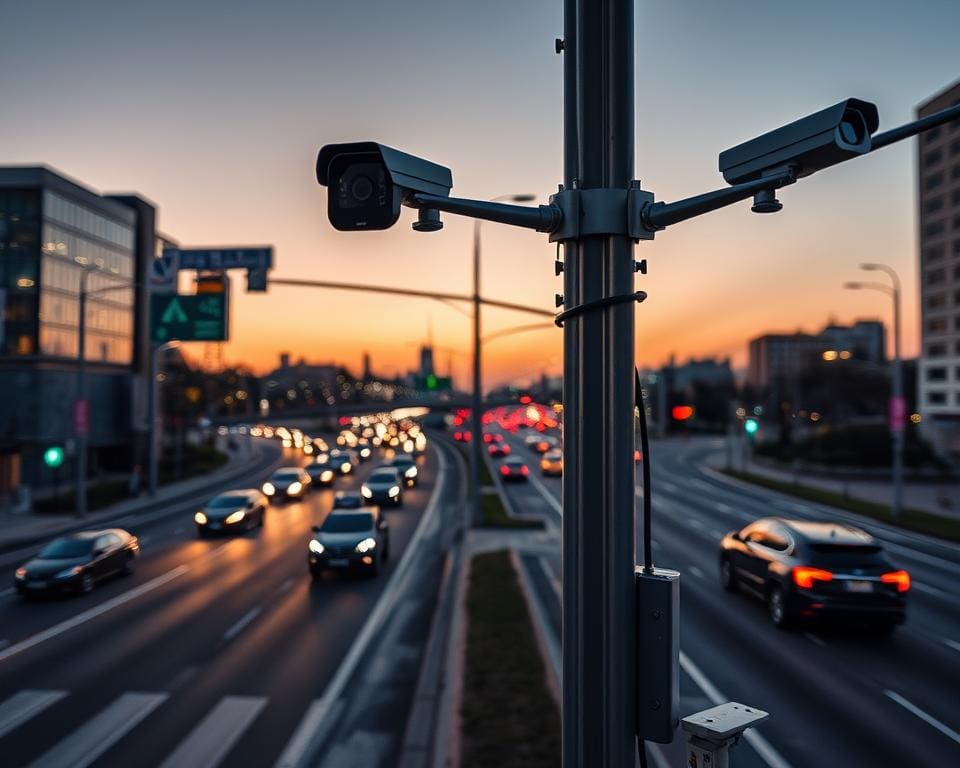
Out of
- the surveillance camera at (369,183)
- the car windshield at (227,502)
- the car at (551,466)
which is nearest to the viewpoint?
the surveillance camera at (369,183)

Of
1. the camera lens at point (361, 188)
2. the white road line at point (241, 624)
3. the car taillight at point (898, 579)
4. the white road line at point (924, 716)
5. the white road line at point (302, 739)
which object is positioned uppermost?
the camera lens at point (361, 188)

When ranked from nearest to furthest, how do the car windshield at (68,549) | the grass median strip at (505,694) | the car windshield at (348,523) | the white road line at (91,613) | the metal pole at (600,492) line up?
1. the metal pole at (600,492)
2. the grass median strip at (505,694)
3. the white road line at (91,613)
4. the car windshield at (68,549)
5. the car windshield at (348,523)

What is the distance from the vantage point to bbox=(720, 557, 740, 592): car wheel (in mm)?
16234

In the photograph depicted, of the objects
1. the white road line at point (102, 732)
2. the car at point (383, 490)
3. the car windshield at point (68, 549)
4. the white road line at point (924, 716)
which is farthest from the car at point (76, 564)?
the white road line at point (924, 716)

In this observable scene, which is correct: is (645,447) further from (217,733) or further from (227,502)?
(227,502)

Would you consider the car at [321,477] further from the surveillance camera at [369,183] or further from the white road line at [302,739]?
the surveillance camera at [369,183]

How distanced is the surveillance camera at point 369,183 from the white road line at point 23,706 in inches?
341

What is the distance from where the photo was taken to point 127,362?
52750 mm

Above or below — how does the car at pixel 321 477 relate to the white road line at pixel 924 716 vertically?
above

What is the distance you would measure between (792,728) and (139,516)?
89.6ft

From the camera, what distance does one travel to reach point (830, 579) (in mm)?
12883

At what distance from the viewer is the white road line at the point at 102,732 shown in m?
8.26

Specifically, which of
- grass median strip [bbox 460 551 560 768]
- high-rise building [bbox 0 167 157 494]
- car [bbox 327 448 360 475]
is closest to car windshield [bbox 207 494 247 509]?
grass median strip [bbox 460 551 560 768]

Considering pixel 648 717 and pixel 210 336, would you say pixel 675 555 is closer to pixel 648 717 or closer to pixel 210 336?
pixel 210 336
